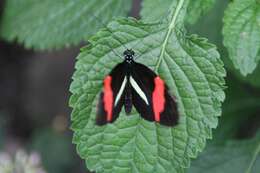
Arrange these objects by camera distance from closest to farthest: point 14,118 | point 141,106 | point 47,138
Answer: point 141,106, point 47,138, point 14,118

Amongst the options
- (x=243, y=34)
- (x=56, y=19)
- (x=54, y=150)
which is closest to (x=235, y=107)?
(x=56, y=19)

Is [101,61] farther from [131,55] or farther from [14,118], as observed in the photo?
[14,118]

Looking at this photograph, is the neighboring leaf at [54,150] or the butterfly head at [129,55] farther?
the neighboring leaf at [54,150]

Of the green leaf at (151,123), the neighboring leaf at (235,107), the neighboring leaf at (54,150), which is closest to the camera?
Answer: the green leaf at (151,123)

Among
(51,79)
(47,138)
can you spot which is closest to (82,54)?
(47,138)

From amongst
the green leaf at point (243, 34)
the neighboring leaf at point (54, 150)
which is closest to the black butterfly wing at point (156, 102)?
the green leaf at point (243, 34)

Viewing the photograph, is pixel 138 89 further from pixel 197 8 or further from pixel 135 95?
pixel 197 8

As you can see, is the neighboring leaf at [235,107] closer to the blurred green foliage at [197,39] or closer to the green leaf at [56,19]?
the blurred green foliage at [197,39]
